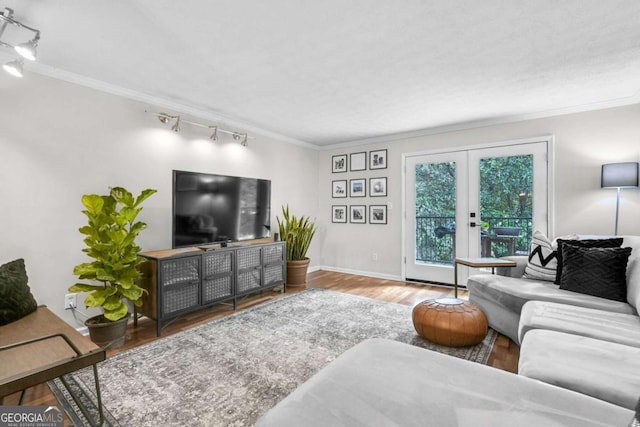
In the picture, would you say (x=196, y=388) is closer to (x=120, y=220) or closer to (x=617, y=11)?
(x=120, y=220)

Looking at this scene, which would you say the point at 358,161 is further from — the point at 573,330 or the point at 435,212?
the point at 573,330

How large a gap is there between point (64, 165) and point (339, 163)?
12.8ft

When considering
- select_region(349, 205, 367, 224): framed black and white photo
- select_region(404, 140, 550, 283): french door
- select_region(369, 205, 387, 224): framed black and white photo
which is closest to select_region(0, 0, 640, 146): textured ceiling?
select_region(404, 140, 550, 283): french door

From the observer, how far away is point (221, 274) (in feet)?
11.1

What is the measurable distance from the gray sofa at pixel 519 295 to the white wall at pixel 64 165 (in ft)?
11.0

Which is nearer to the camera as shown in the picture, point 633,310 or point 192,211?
point 633,310

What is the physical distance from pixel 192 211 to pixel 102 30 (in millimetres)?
1772

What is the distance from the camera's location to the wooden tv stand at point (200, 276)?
9.41 ft

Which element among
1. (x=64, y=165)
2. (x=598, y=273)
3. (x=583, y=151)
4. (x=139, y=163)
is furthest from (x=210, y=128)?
(x=583, y=151)

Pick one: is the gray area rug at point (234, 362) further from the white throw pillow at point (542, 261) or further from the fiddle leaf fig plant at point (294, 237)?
the fiddle leaf fig plant at point (294, 237)

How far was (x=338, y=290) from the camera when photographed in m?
4.31

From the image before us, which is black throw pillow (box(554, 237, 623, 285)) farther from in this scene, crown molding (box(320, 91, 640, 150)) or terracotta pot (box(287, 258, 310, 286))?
terracotta pot (box(287, 258, 310, 286))

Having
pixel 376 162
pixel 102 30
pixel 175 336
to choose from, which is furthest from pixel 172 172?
pixel 376 162

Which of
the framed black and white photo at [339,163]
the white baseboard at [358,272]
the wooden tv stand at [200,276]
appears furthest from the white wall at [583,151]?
the wooden tv stand at [200,276]
